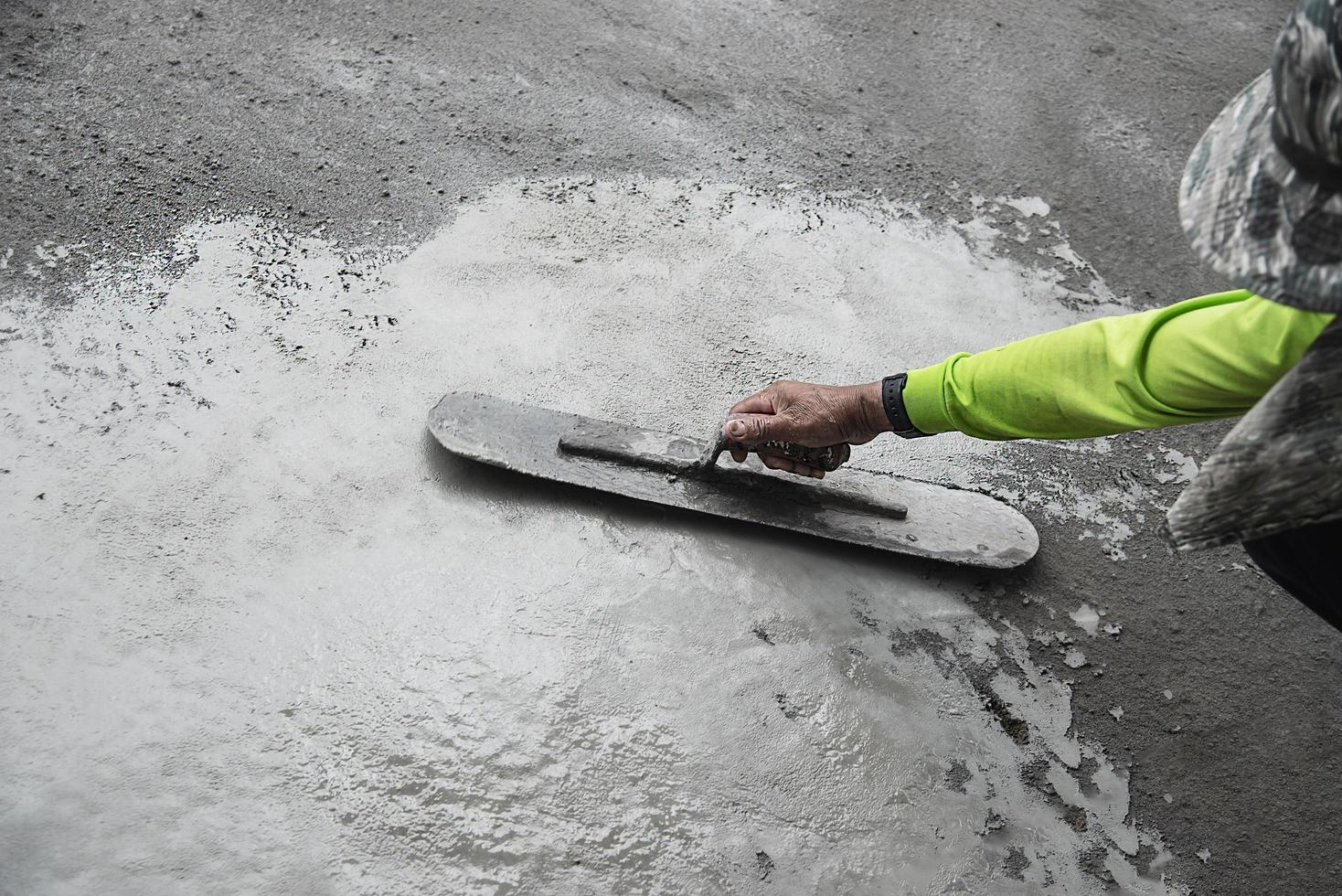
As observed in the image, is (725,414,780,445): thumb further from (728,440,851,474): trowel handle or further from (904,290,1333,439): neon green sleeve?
(904,290,1333,439): neon green sleeve

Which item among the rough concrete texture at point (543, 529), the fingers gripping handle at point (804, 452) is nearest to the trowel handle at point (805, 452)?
the fingers gripping handle at point (804, 452)

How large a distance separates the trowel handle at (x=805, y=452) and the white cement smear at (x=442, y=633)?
0.21m

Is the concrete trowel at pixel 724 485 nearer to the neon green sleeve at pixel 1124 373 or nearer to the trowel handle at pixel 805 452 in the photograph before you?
the trowel handle at pixel 805 452

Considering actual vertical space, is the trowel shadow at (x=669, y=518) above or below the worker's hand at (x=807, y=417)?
below

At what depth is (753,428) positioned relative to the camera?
1.85 metres

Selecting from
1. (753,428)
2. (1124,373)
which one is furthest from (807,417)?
(1124,373)

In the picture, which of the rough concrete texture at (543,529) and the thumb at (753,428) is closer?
the rough concrete texture at (543,529)

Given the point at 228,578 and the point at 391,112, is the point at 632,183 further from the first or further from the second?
the point at 228,578

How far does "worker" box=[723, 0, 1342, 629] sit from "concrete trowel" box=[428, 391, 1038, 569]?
0.13 m

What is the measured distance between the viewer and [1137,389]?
1481mm

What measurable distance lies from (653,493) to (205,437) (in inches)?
36.9

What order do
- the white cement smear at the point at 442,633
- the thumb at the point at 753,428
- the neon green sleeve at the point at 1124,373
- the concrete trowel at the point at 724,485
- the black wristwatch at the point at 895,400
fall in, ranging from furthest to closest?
the concrete trowel at the point at 724,485 → the thumb at the point at 753,428 → the black wristwatch at the point at 895,400 → the white cement smear at the point at 442,633 → the neon green sleeve at the point at 1124,373

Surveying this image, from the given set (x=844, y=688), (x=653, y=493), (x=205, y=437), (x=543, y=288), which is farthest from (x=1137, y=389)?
(x=205, y=437)

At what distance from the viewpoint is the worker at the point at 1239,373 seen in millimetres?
999
